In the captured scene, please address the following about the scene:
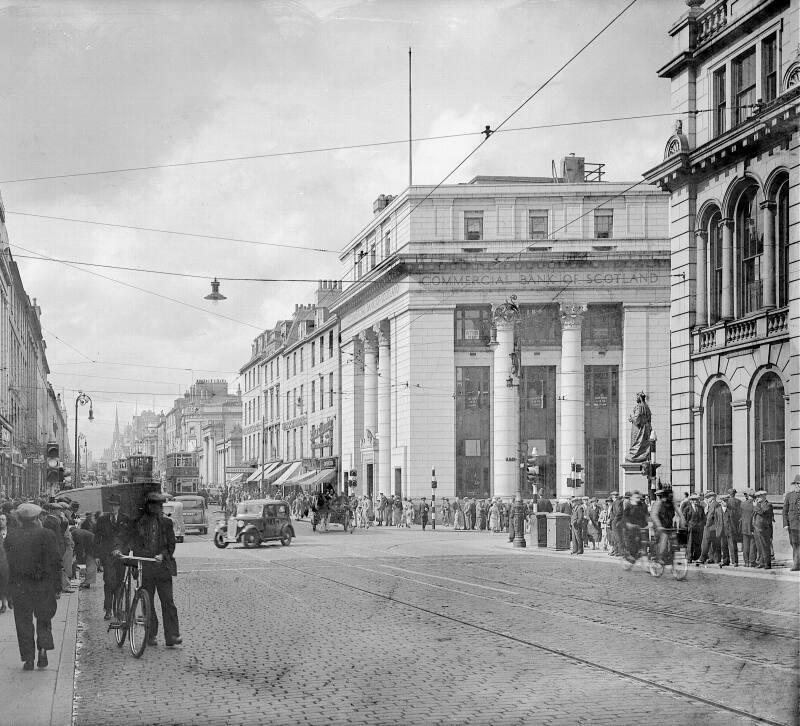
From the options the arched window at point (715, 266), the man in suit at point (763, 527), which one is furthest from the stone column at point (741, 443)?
the man in suit at point (763, 527)

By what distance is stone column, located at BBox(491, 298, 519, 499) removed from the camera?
2264 inches

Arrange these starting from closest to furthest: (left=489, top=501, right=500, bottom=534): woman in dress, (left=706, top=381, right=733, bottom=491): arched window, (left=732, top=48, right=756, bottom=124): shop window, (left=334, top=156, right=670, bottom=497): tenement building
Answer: (left=732, top=48, right=756, bottom=124): shop window < (left=706, top=381, right=733, bottom=491): arched window < (left=489, top=501, right=500, bottom=534): woman in dress < (left=334, top=156, right=670, bottom=497): tenement building

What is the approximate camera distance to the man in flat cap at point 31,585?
1115 cm

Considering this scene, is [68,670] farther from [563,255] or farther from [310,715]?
[563,255]

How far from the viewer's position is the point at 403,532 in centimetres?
4869

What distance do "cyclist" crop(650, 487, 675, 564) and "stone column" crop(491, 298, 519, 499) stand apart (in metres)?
33.6

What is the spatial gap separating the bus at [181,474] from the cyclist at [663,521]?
49.1 m

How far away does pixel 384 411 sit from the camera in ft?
215

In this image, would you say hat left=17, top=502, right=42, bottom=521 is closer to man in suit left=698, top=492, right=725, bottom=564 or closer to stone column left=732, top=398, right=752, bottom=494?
man in suit left=698, top=492, right=725, bottom=564

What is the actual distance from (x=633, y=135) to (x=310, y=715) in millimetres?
30991

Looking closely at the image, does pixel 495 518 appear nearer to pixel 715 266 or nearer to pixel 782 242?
pixel 715 266

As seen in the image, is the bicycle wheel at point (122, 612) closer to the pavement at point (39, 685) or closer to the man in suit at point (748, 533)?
the pavement at point (39, 685)

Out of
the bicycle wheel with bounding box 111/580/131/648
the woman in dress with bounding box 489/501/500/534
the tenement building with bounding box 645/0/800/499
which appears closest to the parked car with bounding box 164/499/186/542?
the woman in dress with bounding box 489/501/500/534

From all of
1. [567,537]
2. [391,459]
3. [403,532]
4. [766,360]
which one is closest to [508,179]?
[391,459]
